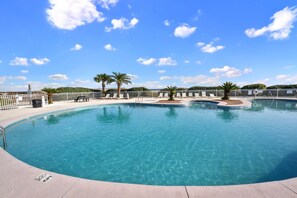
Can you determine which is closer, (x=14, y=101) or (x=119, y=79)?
(x=14, y=101)

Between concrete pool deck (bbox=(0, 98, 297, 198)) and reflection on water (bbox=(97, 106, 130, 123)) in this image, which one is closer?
concrete pool deck (bbox=(0, 98, 297, 198))

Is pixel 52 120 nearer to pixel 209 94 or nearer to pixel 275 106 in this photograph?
pixel 275 106

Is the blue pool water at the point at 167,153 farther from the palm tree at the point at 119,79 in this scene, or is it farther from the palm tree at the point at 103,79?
the palm tree at the point at 103,79

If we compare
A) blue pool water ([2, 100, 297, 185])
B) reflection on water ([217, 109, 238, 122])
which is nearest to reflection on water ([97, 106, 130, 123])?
blue pool water ([2, 100, 297, 185])

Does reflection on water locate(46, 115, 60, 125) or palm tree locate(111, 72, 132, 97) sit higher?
palm tree locate(111, 72, 132, 97)

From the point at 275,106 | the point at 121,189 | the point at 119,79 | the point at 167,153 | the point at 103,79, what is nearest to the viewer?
the point at 121,189

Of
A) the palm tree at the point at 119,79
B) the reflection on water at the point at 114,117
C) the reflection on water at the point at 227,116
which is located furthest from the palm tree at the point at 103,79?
the reflection on water at the point at 227,116

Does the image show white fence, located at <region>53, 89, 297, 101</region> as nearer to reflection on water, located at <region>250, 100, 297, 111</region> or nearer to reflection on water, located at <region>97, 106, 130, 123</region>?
reflection on water, located at <region>250, 100, 297, 111</region>

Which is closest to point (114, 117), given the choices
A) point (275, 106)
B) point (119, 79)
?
point (275, 106)

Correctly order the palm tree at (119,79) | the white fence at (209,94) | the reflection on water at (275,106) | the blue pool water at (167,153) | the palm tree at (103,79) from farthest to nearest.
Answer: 1. the palm tree at (103,79)
2. the palm tree at (119,79)
3. the white fence at (209,94)
4. the reflection on water at (275,106)
5. the blue pool water at (167,153)

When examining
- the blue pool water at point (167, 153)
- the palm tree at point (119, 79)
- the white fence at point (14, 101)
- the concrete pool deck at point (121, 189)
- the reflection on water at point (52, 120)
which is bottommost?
the blue pool water at point (167, 153)

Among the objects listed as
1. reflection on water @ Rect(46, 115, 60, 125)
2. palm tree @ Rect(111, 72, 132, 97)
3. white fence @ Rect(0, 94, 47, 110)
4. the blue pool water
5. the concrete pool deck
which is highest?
palm tree @ Rect(111, 72, 132, 97)

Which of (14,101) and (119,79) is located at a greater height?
(119,79)

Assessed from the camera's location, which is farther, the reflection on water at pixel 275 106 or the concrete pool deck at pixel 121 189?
the reflection on water at pixel 275 106
